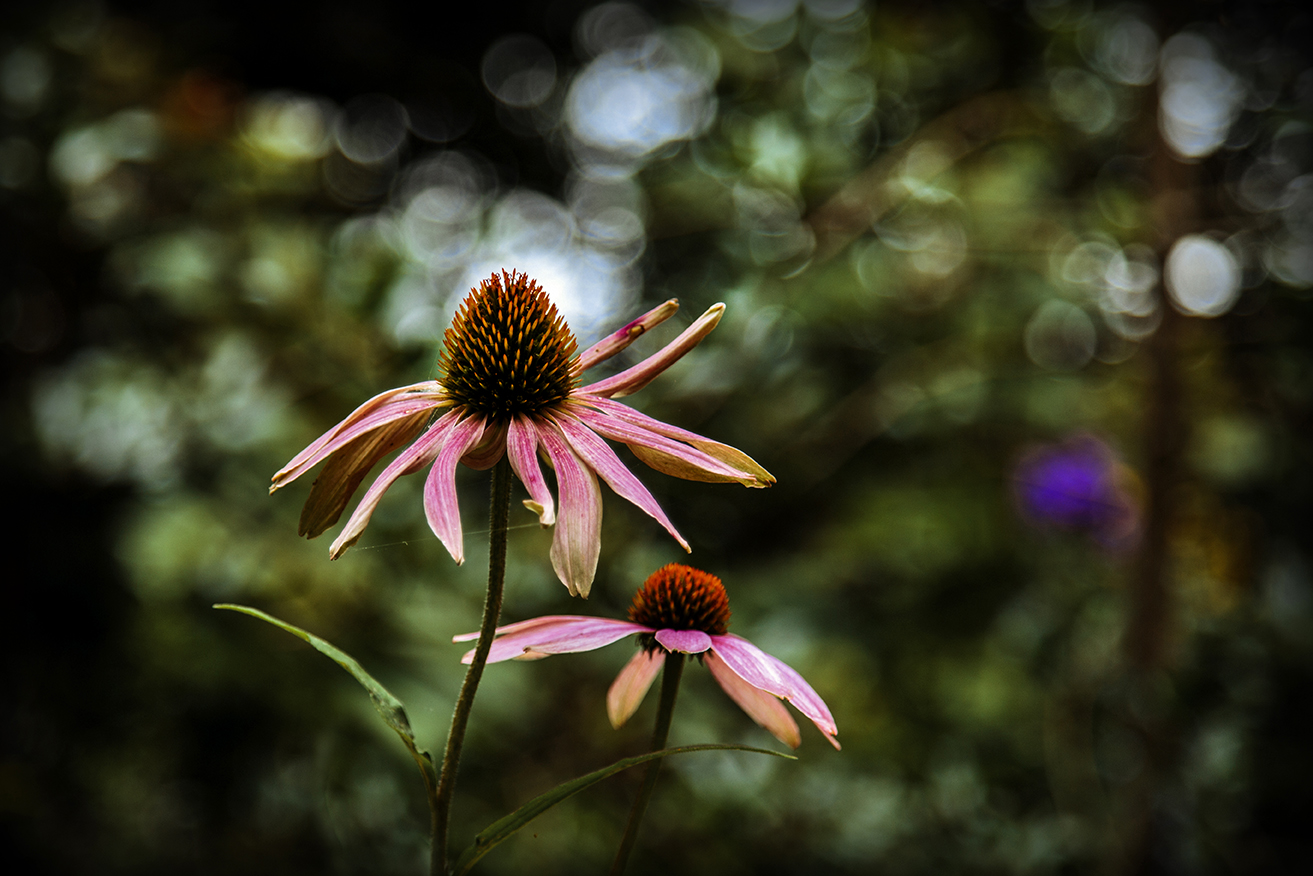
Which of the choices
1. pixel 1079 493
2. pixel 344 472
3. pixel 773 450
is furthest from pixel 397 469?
pixel 1079 493

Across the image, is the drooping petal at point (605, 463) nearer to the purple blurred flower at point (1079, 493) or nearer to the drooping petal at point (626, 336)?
the drooping petal at point (626, 336)

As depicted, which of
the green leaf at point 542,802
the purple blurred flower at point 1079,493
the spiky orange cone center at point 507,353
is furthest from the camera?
the purple blurred flower at point 1079,493

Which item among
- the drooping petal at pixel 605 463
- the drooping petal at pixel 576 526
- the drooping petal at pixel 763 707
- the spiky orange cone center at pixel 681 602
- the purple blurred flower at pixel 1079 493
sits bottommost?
the purple blurred flower at pixel 1079 493

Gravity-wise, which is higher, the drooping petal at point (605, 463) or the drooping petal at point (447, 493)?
the drooping petal at point (447, 493)

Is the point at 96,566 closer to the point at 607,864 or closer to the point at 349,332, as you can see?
the point at 349,332

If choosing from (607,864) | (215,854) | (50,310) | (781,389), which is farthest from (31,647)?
(781,389)

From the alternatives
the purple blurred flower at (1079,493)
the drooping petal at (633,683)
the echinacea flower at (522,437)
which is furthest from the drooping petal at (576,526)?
the purple blurred flower at (1079,493)
